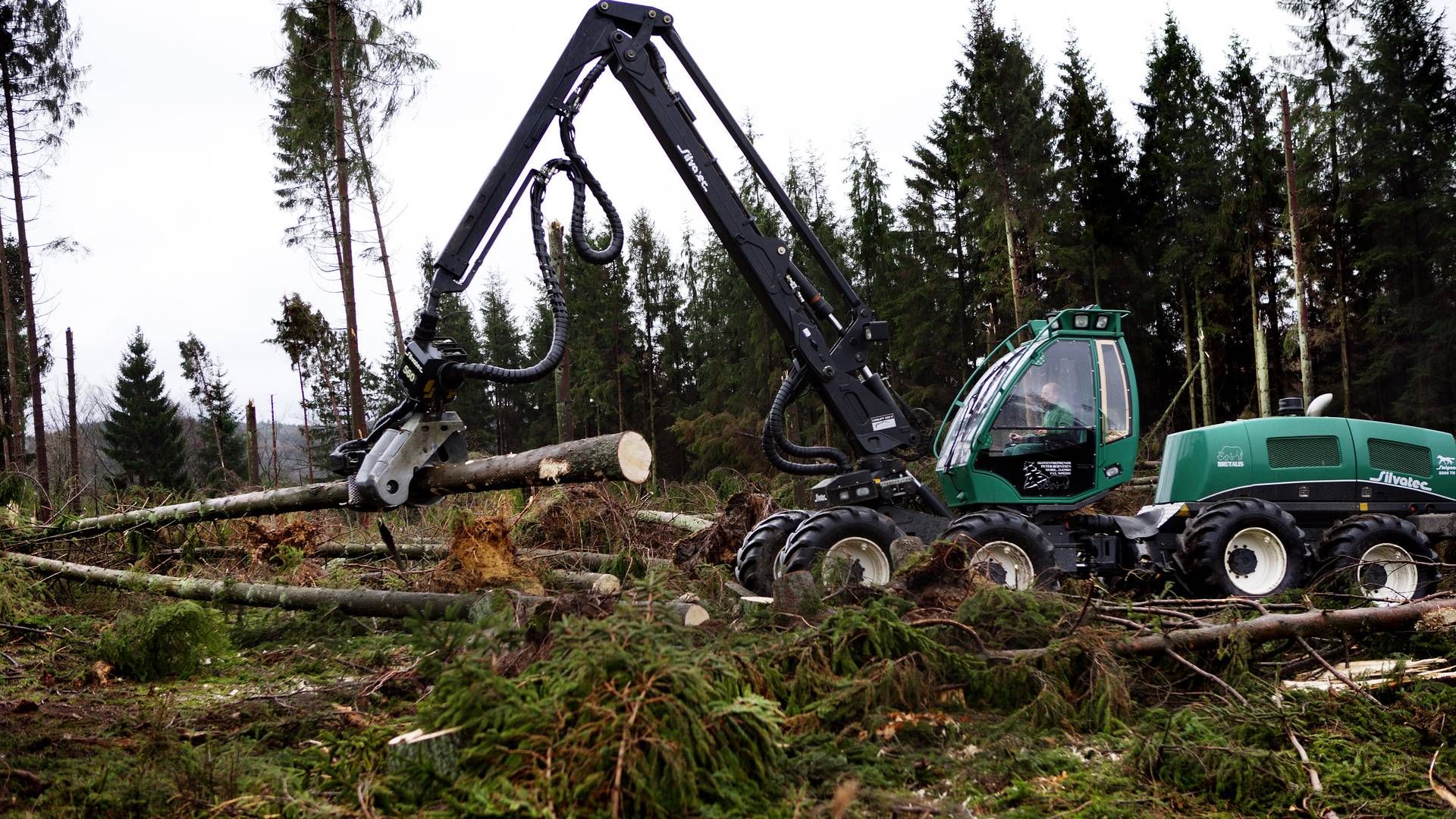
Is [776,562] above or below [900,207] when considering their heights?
below

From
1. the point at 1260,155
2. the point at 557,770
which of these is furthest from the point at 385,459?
the point at 1260,155

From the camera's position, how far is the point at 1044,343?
26.3ft

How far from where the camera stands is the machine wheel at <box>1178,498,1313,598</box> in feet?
24.2

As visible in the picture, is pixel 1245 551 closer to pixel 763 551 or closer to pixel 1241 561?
pixel 1241 561

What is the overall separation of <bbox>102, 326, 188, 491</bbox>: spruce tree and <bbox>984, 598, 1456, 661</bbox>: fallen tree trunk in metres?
Answer: 42.0

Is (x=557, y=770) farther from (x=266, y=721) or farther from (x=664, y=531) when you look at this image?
(x=664, y=531)

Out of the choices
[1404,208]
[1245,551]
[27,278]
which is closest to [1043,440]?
[1245,551]

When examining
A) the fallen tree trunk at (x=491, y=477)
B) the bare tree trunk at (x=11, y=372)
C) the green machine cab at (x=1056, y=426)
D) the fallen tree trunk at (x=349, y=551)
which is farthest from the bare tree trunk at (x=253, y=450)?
the green machine cab at (x=1056, y=426)

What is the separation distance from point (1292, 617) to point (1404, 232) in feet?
70.9

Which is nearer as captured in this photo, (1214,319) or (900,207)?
(1214,319)

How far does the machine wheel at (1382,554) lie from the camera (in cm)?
742

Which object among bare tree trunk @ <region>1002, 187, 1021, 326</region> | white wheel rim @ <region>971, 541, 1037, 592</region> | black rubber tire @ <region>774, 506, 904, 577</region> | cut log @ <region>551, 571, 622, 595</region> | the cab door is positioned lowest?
white wheel rim @ <region>971, 541, 1037, 592</region>

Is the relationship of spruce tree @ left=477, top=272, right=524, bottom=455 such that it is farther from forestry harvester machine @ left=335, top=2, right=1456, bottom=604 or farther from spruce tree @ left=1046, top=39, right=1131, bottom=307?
forestry harvester machine @ left=335, top=2, right=1456, bottom=604

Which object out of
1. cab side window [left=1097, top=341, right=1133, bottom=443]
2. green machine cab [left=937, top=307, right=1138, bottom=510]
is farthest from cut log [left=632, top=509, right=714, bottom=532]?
cab side window [left=1097, top=341, right=1133, bottom=443]
